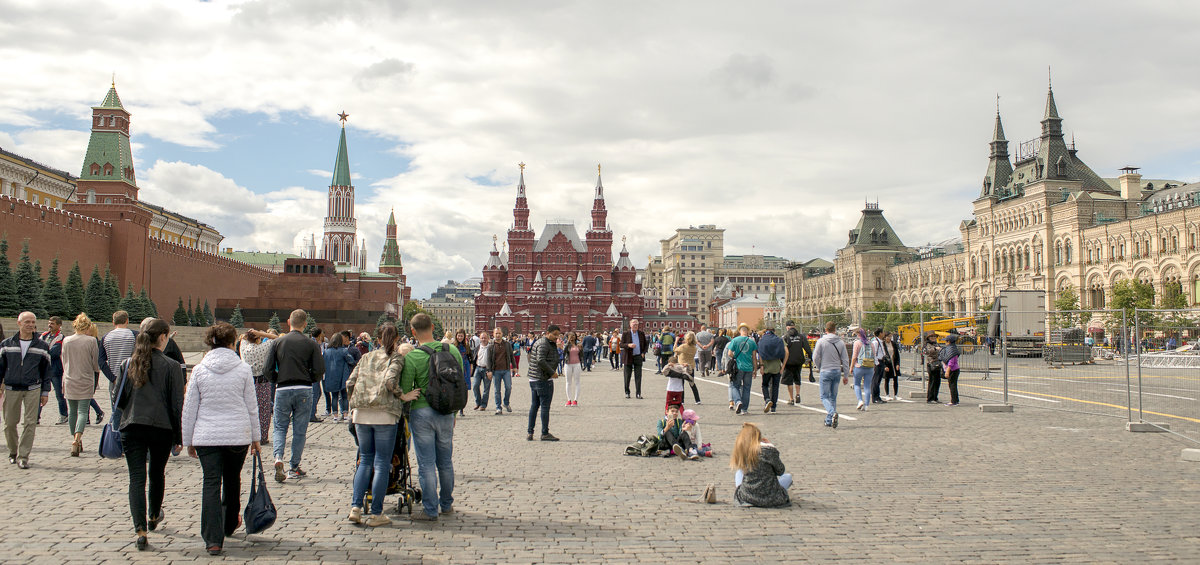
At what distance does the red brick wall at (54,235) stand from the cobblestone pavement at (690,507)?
1705 inches

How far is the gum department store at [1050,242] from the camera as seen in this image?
58281 millimetres

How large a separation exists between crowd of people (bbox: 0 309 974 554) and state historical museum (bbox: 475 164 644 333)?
91724 millimetres

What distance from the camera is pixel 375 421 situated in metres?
6.65

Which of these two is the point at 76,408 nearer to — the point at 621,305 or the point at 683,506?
the point at 683,506

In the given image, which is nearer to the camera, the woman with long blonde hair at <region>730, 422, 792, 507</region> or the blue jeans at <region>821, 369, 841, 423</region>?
the woman with long blonde hair at <region>730, 422, 792, 507</region>

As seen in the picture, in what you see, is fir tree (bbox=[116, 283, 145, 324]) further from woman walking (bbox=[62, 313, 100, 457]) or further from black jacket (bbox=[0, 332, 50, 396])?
black jacket (bbox=[0, 332, 50, 396])

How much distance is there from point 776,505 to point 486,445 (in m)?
4.96

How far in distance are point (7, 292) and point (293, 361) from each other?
128 ft

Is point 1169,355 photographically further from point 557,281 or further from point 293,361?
point 557,281

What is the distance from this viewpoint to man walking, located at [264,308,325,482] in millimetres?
8773

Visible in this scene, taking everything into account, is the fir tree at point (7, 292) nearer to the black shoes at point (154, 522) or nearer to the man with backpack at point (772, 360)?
the man with backpack at point (772, 360)

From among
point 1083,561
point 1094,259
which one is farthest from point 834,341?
point 1094,259

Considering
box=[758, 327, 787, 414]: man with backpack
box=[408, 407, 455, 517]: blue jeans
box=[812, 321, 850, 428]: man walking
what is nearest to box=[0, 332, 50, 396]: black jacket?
box=[408, 407, 455, 517]: blue jeans

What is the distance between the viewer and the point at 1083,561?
568cm
